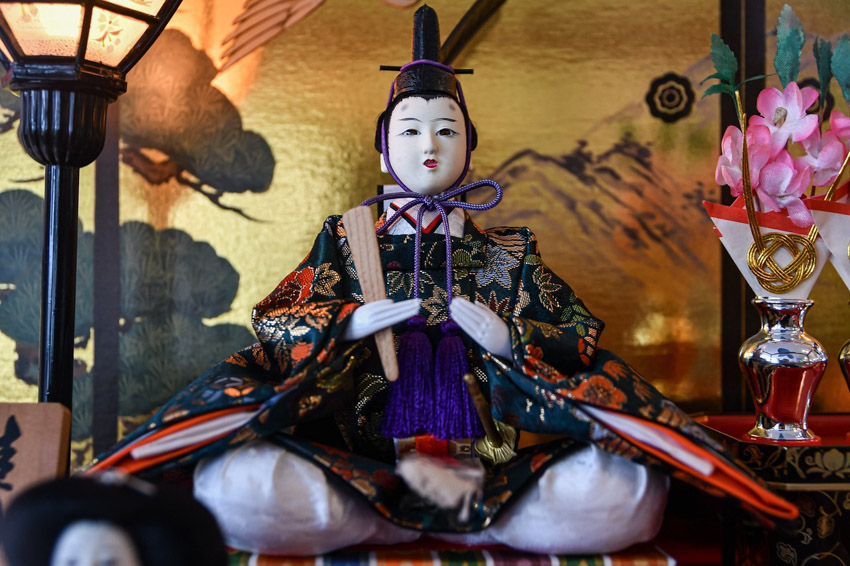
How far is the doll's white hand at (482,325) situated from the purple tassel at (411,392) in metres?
0.15

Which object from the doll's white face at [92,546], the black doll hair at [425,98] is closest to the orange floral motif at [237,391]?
the doll's white face at [92,546]

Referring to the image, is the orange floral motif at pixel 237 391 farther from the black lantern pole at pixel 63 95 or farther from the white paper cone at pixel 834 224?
the white paper cone at pixel 834 224

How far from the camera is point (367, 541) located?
5.55ft

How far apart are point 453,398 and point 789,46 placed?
4.01 feet

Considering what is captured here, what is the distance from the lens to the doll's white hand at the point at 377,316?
176cm

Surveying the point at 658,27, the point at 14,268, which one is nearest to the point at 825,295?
the point at 658,27

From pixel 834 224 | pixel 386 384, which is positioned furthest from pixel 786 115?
pixel 386 384

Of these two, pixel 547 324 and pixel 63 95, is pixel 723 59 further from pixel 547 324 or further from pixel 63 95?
pixel 63 95

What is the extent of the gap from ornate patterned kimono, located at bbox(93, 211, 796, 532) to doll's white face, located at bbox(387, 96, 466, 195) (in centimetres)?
15

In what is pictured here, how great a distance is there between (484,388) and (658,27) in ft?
4.52

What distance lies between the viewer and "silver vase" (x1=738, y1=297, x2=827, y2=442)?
6.31ft

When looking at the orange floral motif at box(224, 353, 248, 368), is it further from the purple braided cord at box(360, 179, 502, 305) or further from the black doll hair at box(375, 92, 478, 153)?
the black doll hair at box(375, 92, 478, 153)

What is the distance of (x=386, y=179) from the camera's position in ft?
8.23

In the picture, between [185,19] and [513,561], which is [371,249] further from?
[185,19]
